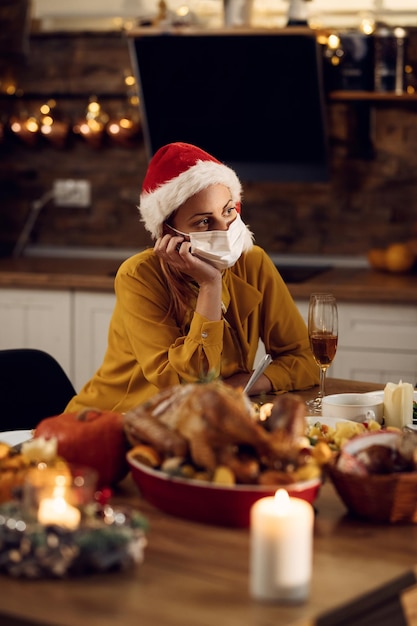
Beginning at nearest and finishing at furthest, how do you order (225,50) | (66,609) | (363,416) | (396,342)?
(66,609) → (363,416) → (396,342) → (225,50)

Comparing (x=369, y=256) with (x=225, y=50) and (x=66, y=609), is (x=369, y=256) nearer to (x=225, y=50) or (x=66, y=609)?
(x=225, y=50)

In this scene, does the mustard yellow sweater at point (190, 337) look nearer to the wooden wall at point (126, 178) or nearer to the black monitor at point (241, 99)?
the black monitor at point (241, 99)

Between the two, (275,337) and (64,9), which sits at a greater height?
(64,9)

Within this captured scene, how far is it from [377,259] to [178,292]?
6.29 ft

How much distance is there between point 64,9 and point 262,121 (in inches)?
40.8

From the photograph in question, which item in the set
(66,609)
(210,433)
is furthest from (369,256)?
(66,609)

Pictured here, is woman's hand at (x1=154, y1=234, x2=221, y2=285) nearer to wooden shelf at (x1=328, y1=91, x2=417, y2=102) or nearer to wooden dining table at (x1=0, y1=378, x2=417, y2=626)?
wooden dining table at (x1=0, y1=378, x2=417, y2=626)

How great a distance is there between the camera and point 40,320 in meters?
4.09

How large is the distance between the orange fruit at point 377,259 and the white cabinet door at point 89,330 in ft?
3.41

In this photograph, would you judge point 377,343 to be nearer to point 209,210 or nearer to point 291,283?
point 291,283

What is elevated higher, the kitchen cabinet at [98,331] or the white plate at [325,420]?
the white plate at [325,420]

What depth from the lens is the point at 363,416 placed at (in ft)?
6.44

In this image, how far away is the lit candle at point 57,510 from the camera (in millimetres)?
1269

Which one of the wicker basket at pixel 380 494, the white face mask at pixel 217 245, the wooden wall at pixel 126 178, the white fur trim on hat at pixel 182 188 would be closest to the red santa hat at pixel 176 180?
the white fur trim on hat at pixel 182 188
